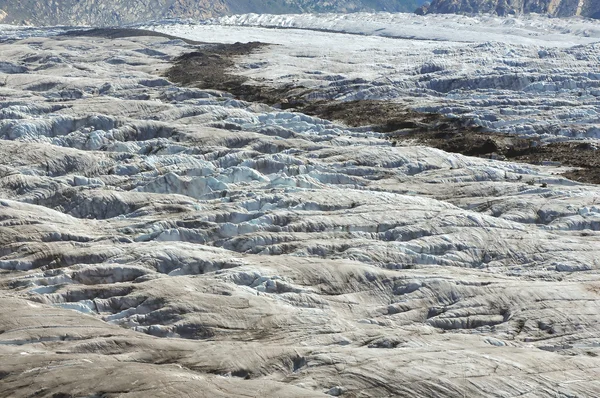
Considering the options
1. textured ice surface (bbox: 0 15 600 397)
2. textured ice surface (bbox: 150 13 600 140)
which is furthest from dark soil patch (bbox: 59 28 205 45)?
textured ice surface (bbox: 0 15 600 397)

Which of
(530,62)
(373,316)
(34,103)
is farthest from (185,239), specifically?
(530,62)

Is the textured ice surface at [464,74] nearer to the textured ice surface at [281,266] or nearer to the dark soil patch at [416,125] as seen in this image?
the dark soil patch at [416,125]

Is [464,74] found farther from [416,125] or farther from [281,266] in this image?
[281,266]

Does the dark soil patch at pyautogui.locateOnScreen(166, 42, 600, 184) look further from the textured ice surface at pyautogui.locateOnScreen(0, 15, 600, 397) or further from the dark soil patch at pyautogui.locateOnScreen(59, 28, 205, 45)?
the dark soil patch at pyautogui.locateOnScreen(59, 28, 205, 45)

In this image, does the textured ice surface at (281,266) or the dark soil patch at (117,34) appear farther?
the dark soil patch at (117,34)

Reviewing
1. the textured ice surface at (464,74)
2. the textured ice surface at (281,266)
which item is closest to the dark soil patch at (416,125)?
the textured ice surface at (464,74)

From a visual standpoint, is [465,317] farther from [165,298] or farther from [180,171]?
[180,171]

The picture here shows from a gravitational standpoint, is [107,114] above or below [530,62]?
below

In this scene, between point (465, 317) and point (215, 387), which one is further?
point (465, 317)
